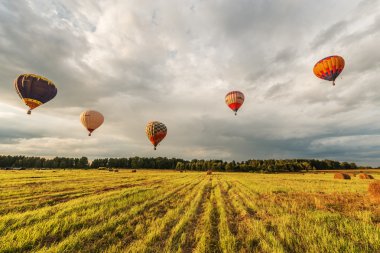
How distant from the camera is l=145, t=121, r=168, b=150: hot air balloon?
41906 mm

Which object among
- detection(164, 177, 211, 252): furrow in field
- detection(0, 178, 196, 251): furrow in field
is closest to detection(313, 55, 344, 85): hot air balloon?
detection(164, 177, 211, 252): furrow in field

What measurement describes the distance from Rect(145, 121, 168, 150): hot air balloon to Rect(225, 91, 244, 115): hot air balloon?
565 inches

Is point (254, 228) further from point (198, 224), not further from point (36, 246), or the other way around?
point (36, 246)

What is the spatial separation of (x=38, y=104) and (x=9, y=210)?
30.9m

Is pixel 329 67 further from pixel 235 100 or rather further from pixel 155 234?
pixel 155 234

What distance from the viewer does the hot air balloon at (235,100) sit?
41.6 meters

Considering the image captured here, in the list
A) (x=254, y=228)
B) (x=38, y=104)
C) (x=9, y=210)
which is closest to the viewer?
(x=254, y=228)

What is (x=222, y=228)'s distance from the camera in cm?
805

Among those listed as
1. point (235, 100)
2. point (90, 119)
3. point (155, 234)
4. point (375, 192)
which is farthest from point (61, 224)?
point (90, 119)

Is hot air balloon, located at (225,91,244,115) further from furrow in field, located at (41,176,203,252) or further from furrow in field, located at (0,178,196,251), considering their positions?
furrow in field, located at (41,176,203,252)

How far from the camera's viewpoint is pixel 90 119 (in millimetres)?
43625

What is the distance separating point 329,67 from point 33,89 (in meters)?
49.0

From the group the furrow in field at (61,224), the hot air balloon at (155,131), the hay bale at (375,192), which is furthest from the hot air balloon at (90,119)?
the hay bale at (375,192)

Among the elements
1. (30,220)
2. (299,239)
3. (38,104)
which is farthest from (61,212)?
(38,104)
